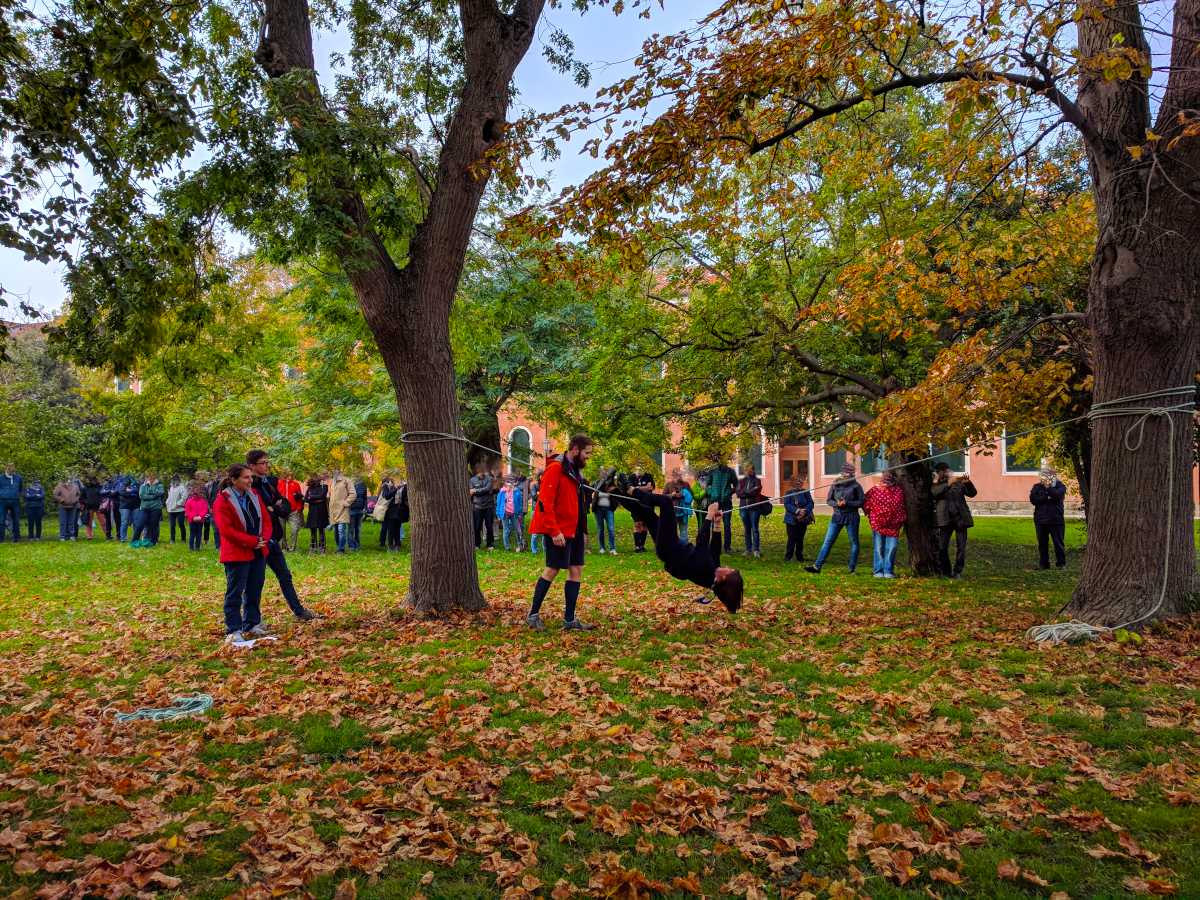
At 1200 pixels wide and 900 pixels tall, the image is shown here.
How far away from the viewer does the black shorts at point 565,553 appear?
856cm

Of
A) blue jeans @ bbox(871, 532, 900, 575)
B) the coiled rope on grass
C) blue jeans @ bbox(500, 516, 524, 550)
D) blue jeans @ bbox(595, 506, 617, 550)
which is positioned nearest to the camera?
the coiled rope on grass

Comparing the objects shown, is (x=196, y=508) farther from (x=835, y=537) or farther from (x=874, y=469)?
(x=874, y=469)

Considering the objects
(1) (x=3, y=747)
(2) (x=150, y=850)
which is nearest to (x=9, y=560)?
(1) (x=3, y=747)

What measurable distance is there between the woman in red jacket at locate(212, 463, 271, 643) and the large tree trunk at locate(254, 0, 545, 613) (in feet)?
5.46

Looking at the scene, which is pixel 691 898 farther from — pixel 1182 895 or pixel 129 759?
pixel 129 759

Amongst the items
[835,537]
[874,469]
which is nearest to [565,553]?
[835,537]

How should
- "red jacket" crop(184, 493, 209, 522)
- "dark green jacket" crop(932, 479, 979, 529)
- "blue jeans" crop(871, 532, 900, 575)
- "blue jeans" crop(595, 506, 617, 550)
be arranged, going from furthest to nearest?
"red jacket" crop(184, 493, 209, 522)
"blue jeans" crop(595, 506, 617, 550)
"dark green jacket" crop(932, 479, 979, 529)
"blue jeans" crop(871, 532, 900, 575)

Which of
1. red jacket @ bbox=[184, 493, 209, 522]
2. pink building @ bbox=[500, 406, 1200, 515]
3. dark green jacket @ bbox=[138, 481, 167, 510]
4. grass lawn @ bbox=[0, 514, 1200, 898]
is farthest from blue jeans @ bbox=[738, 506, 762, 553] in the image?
dark green jacket @ bbox=[138, 481, 167, 510]

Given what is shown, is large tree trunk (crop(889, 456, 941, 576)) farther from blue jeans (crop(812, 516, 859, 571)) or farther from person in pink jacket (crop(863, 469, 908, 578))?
blue jeans (crop(812, 516, 859, 571))

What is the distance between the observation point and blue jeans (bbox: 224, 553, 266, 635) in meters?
8.55

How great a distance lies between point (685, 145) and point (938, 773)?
568 centimetres

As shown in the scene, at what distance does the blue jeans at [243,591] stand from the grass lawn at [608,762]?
1.34ft

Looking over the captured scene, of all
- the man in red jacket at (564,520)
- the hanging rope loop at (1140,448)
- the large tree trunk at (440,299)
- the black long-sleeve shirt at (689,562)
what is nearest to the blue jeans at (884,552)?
the hanging rope loop at (1140,448)

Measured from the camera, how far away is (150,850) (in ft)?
12.4
